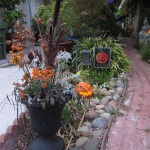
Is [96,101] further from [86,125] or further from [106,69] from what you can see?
[106,69]

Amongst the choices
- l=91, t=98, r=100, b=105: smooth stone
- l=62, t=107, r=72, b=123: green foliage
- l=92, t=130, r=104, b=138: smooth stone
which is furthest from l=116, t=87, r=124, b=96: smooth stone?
l=62, t=107, r=72, b=123: green foliage

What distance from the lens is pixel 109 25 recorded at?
8.69 meters

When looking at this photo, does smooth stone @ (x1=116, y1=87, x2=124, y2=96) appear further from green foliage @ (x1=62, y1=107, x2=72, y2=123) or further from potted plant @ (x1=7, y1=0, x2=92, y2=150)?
potted plant @ (x1=7, y1=0, x2=92, y2=150)

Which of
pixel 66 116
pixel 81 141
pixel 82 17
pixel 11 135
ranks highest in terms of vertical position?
pixel 82 17

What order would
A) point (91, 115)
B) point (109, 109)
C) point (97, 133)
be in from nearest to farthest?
point (97, 133), point (91, 115), point (109, 109)

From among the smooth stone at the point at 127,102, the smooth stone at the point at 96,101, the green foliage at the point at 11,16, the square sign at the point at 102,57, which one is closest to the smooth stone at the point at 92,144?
the smooth stone at the point at 96,101

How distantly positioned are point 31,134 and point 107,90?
6.85 feet

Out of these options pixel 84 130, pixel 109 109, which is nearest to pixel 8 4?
pixel 109 109

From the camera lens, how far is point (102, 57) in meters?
5.36

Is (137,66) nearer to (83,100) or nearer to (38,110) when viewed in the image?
(83,100)

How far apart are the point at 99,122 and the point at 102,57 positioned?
2197 millimetres

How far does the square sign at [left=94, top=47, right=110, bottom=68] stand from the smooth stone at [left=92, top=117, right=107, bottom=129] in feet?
6.79

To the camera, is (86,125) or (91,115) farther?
(91,115)

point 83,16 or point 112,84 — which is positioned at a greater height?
point 83,16
